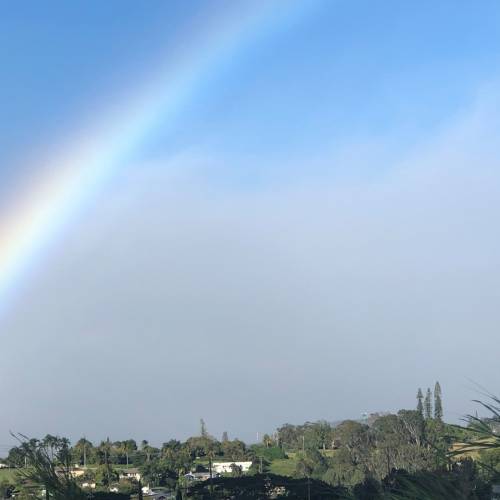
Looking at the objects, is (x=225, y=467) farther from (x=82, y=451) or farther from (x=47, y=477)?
(x=47, y=477)

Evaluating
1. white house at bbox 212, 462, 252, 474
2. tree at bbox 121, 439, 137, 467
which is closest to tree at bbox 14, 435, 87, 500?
white house at bbox 212, 462, 252, 474

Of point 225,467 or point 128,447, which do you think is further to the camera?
point 128,447

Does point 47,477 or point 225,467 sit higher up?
point 47,477

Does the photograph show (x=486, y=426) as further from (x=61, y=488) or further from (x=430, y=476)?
(x=61, y=488)

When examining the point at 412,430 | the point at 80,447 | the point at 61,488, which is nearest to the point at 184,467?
the point at 80,447

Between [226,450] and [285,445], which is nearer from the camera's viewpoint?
[226,450]

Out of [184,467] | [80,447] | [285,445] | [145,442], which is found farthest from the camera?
[285,445]

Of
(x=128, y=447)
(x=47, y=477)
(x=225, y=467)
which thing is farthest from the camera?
(x=128, y=447)

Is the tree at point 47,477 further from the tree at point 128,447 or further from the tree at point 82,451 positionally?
the tree at point 128,447

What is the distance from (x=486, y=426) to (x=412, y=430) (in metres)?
132

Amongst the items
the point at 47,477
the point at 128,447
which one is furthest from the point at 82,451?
the point at 47,477

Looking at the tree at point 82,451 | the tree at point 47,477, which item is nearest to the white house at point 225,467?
the tree at point 82,451

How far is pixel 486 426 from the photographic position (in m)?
7.88

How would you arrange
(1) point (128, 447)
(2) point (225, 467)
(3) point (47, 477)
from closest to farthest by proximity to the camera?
(3) point (47, 477) < (2) point (225, 467) < (1) point (128, 447)
